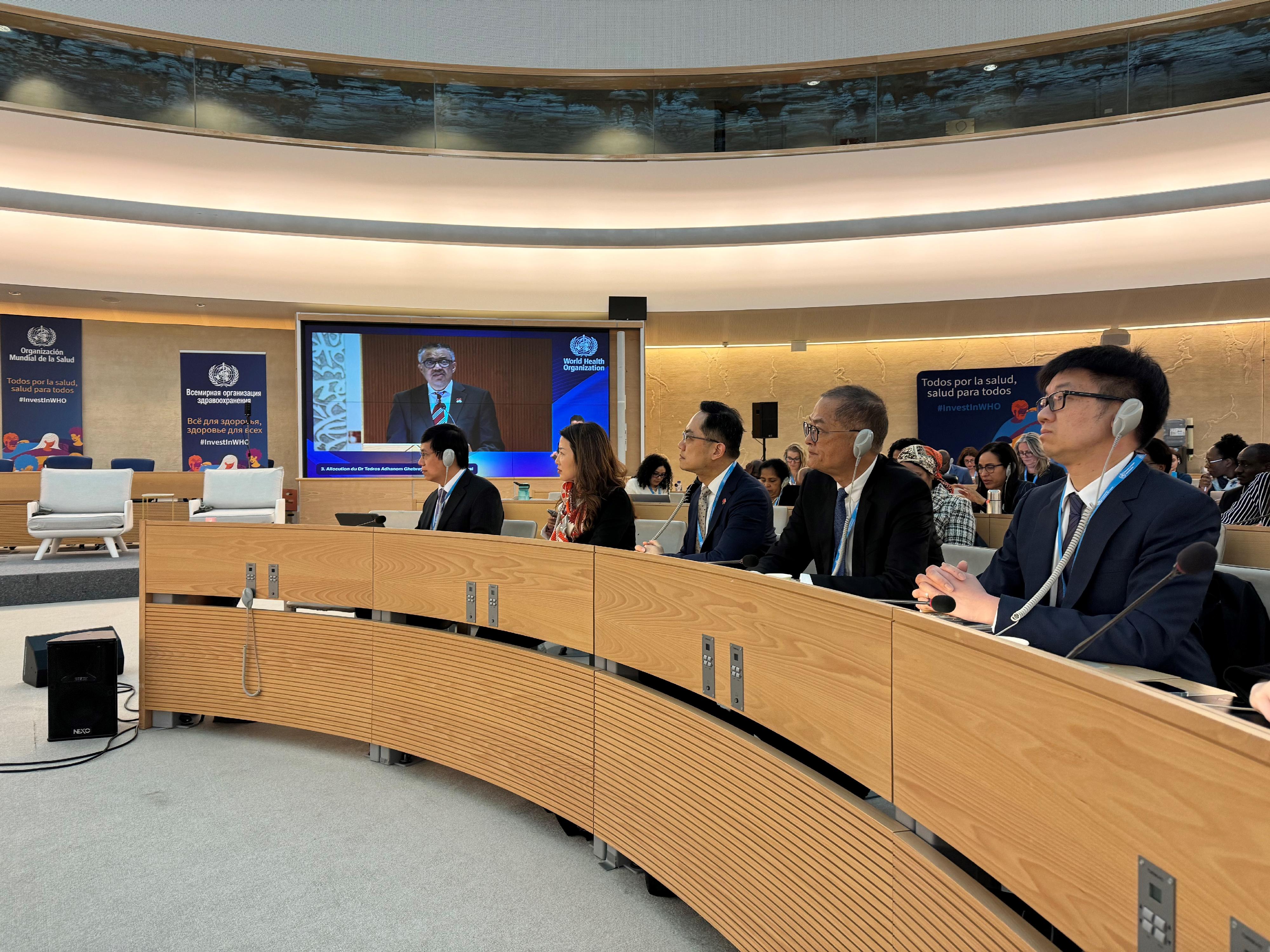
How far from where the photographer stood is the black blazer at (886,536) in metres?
2.55

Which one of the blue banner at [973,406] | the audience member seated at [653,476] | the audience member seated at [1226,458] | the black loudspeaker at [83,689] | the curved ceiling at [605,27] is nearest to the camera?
the black loudspeaker at [83,689]

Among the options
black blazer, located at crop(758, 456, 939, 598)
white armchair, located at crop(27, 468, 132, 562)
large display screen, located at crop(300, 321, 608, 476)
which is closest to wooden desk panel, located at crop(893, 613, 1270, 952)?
black blazer, located at crop(758, 456, 939, 598)

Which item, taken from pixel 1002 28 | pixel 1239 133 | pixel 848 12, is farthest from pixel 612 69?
pixel 1239 133

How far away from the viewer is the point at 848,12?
25.9ft

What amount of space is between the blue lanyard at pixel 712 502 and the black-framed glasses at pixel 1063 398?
5.04ft

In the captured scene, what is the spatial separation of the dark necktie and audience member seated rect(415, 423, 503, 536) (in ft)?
5.90

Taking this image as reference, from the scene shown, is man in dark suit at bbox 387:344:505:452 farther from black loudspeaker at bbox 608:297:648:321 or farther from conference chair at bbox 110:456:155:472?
conference chair at bbox 110:456:155:472

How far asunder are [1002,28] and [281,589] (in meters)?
7.15

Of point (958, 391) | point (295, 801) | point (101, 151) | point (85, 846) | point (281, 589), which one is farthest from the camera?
point (958, 391)

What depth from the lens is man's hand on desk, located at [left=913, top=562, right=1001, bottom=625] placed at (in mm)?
1755

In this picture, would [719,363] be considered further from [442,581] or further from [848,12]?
[442,581]

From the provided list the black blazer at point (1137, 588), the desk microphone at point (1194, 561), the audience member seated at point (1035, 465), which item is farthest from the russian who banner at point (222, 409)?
the desk microphone at point (1194, 561)

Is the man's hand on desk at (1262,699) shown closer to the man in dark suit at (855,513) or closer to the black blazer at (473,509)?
the man in dark suit at (855,513)

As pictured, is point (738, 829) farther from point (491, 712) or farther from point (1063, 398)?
point (491, 712)
